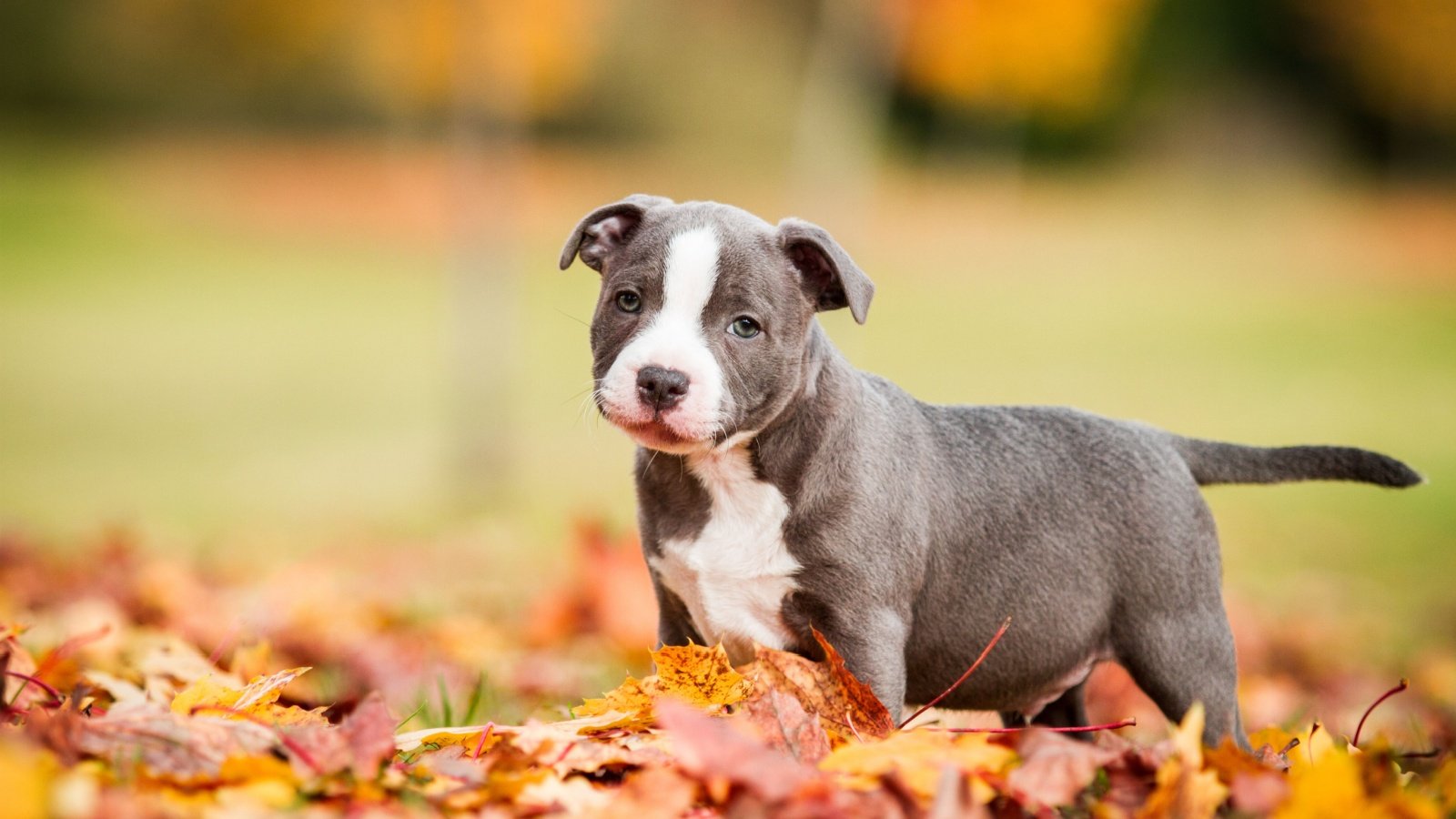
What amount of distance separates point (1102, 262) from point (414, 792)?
1008 inches

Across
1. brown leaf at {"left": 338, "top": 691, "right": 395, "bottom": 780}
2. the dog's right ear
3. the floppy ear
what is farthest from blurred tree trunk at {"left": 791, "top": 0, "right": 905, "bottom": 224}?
brown leaf at {"left": 338, "top": 691, "right": 395, "bottom": 780}

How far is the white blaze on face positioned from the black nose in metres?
0.01

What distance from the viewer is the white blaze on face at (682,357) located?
308 cm

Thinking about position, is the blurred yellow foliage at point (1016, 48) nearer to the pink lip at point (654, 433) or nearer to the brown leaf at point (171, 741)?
the pink lip at point (654, 433)

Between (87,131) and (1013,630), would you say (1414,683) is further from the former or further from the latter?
(87,131)

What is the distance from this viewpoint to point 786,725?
2.75 metres

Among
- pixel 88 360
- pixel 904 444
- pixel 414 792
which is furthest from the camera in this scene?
pixel 88 360

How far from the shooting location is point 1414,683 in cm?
618

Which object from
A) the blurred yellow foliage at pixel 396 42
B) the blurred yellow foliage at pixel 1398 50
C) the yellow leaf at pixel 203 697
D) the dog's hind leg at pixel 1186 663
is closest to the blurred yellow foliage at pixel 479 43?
the blurred yellow foliage at pixel 396 42

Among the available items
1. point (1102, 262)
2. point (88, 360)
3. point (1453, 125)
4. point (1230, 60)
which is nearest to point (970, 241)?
point (1102, 262)

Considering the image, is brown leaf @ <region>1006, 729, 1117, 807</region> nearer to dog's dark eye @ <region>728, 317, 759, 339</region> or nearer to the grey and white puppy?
the grey and white puppy

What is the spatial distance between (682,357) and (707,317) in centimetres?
18

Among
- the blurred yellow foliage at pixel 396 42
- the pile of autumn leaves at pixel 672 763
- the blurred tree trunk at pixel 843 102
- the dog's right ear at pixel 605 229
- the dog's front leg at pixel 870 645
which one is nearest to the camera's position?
the pile of autumn leaves at pixel 672 763

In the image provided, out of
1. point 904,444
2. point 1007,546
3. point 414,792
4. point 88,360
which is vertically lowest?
point 88,360
